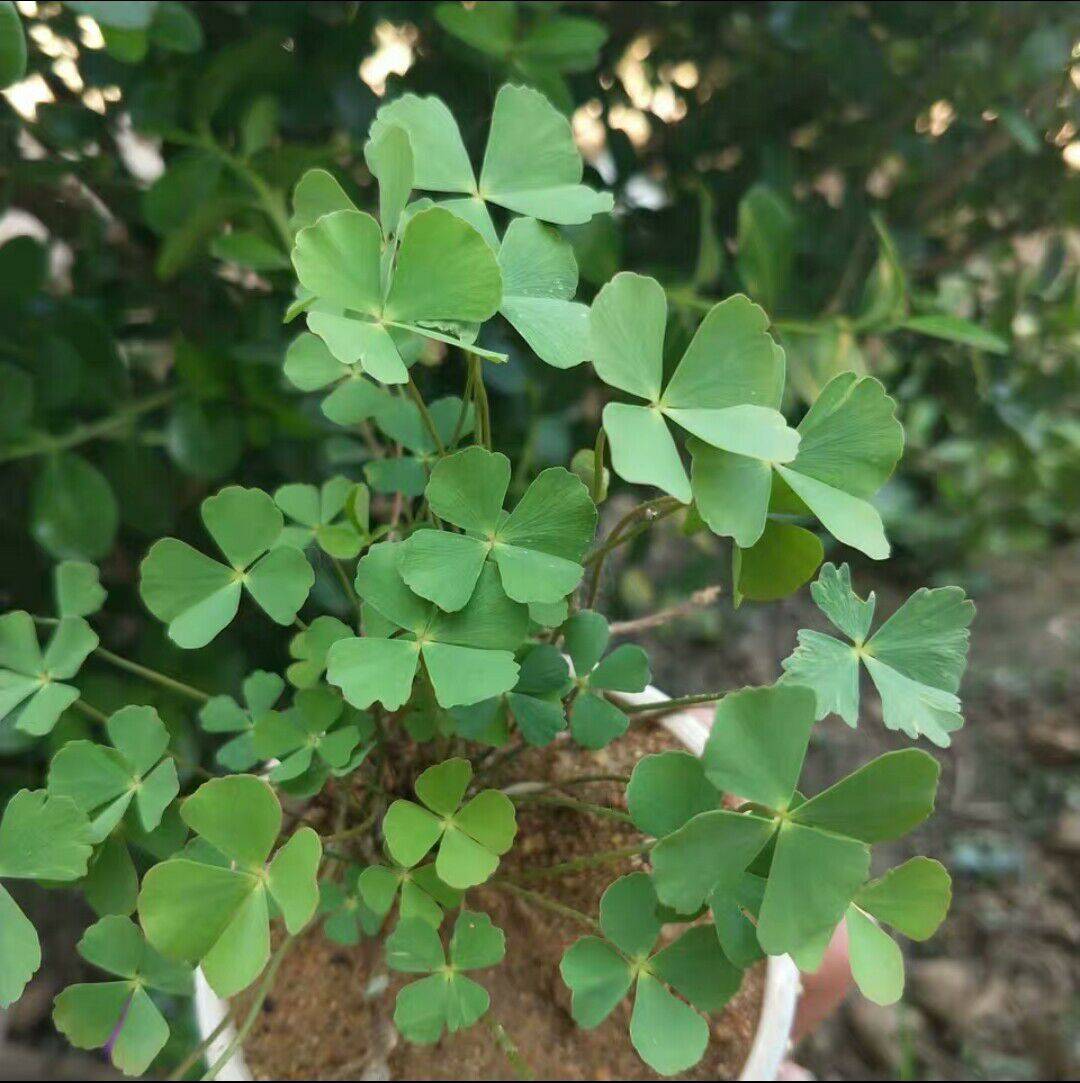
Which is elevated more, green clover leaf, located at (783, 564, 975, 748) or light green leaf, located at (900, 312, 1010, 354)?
green clover leaf, located at (783, 564, 975, 748)

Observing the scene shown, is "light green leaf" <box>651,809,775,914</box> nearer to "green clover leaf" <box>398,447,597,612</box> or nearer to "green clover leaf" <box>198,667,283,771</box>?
"green clover leaf" <box>398,447,597,612</box>

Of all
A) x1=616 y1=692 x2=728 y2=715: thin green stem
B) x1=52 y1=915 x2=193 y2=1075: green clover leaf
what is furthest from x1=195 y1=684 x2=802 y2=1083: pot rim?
x1=52 y1=915 x2=193 y2=1075: green clover leaf

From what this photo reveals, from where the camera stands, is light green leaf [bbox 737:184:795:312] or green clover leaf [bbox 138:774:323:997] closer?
green clover leaf [bbox 138:774:323:997]

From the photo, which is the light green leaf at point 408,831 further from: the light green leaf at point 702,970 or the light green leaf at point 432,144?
the light green leaf at point 432,144

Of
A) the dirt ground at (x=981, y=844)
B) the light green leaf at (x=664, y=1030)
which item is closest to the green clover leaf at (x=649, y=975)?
the light green leaf at (x=664, y=1030)

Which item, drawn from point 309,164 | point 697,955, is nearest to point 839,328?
point 309,164
